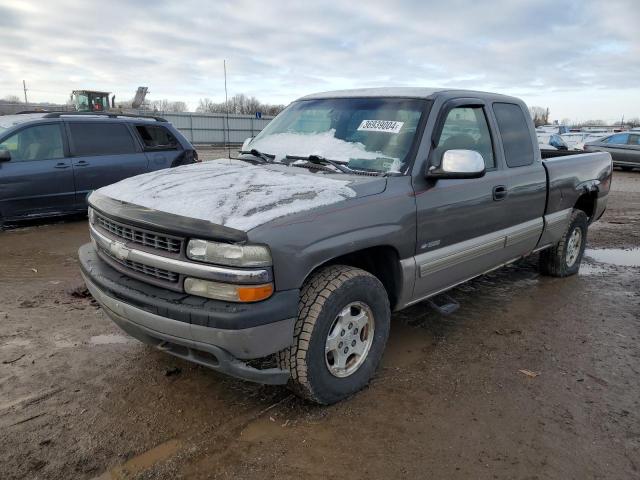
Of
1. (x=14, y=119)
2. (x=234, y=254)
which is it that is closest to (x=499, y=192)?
(x=234, y=254)

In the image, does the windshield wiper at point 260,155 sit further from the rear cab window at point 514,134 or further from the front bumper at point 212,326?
the rear cab window at point 514,134

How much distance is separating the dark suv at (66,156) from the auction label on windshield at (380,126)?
550 cm

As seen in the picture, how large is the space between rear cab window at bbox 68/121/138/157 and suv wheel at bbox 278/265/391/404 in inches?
245

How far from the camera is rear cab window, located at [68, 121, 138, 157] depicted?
7633mm

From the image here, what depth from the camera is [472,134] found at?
13.1 feet

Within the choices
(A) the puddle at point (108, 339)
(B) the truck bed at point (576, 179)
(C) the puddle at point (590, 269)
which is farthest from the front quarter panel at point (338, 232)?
(C) the puddle at point (590, 269)

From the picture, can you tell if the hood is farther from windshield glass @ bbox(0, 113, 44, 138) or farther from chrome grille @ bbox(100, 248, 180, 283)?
windshield glass @ bbox(0, 113, 44, 138)

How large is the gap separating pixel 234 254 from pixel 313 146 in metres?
1.58

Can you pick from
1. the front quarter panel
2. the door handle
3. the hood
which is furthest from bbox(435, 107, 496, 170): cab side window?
the hood

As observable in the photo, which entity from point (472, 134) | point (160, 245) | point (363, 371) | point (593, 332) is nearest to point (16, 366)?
point (160, 245)

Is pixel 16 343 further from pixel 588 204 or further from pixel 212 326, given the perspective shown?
pixel 588 204

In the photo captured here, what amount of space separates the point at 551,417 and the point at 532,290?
8.47 feet

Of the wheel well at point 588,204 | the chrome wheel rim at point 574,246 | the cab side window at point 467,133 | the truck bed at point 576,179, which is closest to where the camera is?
the cab side window at point 467,133

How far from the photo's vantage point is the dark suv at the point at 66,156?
6996mm
